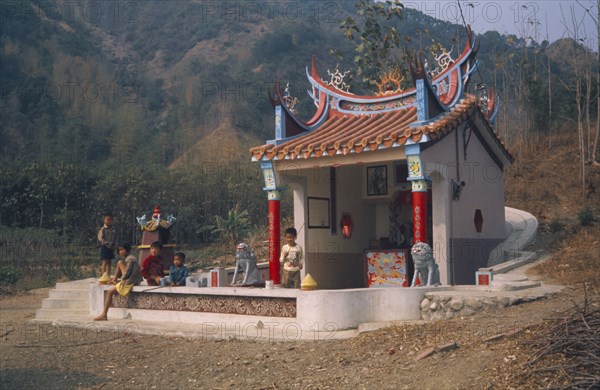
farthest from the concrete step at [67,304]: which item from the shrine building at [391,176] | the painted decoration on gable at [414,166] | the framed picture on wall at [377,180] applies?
the painted decoration on gable at [414,166]

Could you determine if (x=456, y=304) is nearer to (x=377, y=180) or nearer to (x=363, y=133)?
(x=363, y=133)

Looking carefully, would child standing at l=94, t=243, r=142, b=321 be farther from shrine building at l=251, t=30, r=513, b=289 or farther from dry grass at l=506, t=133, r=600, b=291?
dry grass at l=506, t=133, r=600, b=291

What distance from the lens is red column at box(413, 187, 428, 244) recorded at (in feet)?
38.3

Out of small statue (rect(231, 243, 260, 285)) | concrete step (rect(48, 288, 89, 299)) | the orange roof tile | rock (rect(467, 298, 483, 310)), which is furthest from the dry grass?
concrete step (rect(48, 288, 89, 299))

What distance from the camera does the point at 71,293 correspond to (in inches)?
560

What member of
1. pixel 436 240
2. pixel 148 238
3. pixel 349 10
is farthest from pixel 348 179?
pixel 349 10

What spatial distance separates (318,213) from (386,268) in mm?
1762

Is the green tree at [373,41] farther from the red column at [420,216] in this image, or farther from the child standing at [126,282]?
the child standing at [126,282]

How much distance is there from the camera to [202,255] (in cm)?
2148

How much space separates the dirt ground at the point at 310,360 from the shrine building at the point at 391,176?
3023 millimetres

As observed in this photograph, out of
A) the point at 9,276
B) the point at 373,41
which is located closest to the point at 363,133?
the point at 9,276

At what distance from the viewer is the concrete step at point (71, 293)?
1409 cm

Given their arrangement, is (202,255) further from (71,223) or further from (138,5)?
(138,5)

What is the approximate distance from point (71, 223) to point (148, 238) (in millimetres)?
15326
